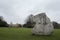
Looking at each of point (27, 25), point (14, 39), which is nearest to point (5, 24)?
point (27, 25)

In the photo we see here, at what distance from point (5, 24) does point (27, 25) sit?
5.10 metres

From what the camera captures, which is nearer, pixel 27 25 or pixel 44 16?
pixel 44 16

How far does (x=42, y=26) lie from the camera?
1561 centimetres

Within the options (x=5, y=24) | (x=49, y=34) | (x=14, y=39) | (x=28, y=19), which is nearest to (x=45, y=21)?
(x=49, y=34)

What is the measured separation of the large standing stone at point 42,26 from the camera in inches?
596

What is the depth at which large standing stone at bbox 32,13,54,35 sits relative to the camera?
15.1m

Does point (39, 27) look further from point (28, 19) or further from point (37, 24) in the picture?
point (28, 19)

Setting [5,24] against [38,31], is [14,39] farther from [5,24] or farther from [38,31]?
[5,24]

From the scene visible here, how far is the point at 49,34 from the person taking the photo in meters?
15.0

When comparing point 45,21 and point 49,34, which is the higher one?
point 45,21

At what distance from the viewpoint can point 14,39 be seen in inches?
449

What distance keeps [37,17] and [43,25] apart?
39.8 inches

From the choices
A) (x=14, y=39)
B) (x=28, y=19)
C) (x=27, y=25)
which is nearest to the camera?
(x=14, y=39)

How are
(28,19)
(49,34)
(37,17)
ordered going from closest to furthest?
(49,34)
(37,17)
(28,19)
